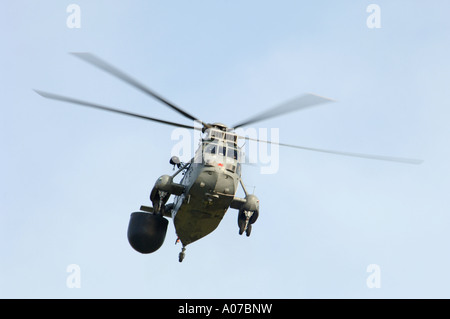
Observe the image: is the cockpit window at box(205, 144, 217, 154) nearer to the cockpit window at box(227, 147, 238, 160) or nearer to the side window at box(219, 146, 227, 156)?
the side window at box(219, 146, 227, 156)

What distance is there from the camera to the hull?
25656mm

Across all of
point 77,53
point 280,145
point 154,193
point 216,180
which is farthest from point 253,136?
point 77,53

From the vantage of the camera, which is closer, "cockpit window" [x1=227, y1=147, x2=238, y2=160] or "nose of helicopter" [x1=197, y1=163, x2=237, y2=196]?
"nose of helicopter" [x1=197, y1=163, x2=237, y2=196]

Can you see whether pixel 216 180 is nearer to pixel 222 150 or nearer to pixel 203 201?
pixel 203 201

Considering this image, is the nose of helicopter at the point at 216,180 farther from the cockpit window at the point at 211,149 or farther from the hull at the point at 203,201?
the cockpit window at the point at 211,149

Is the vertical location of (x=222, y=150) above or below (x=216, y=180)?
above

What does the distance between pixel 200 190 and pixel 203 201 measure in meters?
0.58

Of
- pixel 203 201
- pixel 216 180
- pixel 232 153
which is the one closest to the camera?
pixel 216 180

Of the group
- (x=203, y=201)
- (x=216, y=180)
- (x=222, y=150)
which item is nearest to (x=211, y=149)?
(x=222, y=150)

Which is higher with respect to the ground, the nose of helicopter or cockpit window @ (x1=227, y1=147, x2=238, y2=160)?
cockpit window @ (x1=227, y1=147, x2=238, y2=160)

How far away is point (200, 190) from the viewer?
2594cm

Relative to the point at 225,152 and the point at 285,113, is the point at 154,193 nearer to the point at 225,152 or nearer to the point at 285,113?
the point at 225,152

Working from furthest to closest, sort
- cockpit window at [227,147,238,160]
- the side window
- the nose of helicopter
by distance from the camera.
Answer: cockpit window at [227,147,238,160]
the side window
the nose of helicopter

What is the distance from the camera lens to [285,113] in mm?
26109
